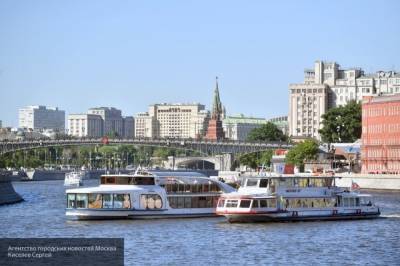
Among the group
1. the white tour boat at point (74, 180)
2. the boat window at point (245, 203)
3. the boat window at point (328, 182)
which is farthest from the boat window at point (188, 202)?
the white tour boat at point (74, 180)

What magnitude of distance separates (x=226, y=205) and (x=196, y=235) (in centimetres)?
822

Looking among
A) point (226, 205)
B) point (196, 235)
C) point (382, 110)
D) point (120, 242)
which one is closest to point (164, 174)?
Answer: point (226, 205)

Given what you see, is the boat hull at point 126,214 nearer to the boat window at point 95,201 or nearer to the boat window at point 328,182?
the boat window at point 95,201

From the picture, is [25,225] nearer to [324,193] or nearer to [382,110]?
[324,193]

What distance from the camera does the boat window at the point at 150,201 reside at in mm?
78438

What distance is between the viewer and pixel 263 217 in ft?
249

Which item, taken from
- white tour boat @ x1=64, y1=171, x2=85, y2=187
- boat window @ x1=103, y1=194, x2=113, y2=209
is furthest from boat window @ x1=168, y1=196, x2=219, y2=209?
white tour boat @ x1=64, y1=171, x2=85, y2=187

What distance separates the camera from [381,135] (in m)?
160

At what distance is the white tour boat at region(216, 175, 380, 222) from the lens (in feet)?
246

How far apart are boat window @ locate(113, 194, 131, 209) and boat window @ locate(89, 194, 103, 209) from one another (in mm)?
950

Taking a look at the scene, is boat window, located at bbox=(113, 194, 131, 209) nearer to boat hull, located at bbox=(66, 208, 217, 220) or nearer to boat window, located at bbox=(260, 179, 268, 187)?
boat hull, located at bbox=(66, 208, 217, 220)

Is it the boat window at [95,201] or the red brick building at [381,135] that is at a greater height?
the red brick building at [381,135]

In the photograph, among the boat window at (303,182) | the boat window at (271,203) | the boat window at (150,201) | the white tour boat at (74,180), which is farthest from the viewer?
the white tour boat at (74,180)

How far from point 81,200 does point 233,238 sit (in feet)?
48.9
